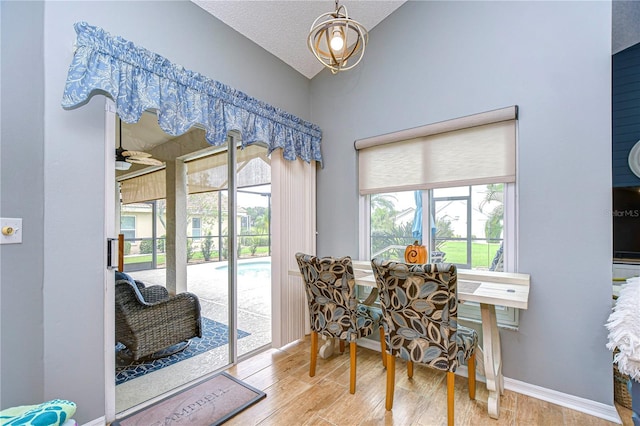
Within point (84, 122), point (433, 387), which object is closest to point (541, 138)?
point (433, 387)

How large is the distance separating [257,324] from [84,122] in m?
2.50

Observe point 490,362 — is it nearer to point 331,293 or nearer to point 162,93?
point 331,293

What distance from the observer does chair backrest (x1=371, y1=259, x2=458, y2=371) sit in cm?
154

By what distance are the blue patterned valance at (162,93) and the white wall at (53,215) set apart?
177 millimetres

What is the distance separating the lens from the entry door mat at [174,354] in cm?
199

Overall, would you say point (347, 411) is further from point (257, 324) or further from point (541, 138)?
point (541, 138)

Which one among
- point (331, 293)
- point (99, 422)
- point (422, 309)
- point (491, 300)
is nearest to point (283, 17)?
point (331, 293)

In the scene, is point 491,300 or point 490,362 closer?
point 491,300

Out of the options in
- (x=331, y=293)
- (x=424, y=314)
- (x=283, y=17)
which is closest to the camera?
(x=424, y=314)

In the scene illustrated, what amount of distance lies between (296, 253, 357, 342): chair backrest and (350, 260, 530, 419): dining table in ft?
0.55

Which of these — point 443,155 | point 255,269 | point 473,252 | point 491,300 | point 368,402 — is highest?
point 443,155

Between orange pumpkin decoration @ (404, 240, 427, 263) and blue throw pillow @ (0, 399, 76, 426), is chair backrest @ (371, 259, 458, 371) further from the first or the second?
blue throw pillow @ (0, 399, 76, 426)

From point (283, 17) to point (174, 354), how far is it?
10.1ft

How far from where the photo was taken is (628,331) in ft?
4.68
